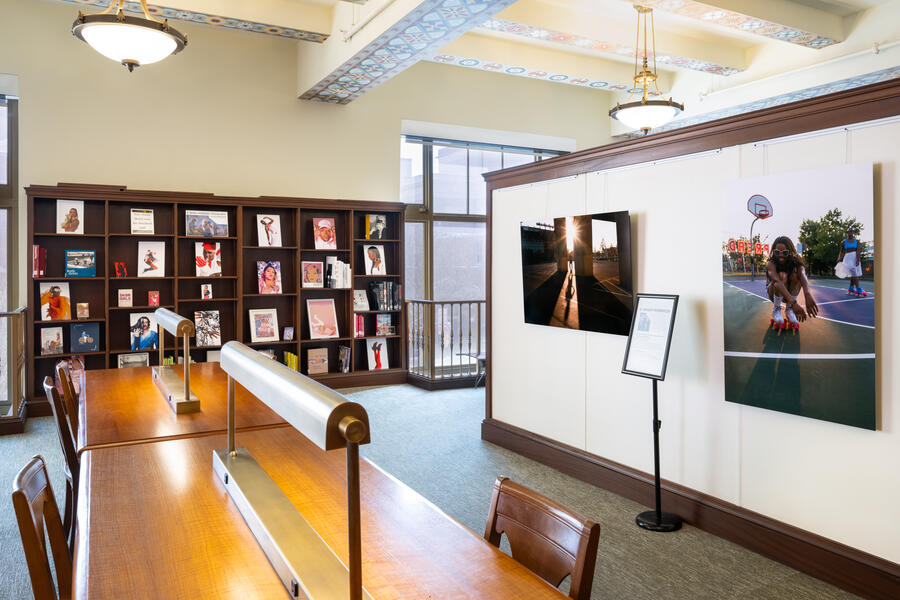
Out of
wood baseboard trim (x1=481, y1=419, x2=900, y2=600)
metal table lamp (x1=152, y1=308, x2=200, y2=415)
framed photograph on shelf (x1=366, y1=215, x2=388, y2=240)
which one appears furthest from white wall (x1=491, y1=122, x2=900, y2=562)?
framed photograph on shelf (x1=366, y1=215, x2=388, y2=240)

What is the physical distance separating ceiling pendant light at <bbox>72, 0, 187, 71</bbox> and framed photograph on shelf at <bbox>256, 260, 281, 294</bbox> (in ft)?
11.1

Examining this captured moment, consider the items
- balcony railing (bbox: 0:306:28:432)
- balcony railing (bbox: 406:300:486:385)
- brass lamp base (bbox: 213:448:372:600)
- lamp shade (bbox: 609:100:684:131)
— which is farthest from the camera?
balcony railing (bbox: 406:300:486:385)

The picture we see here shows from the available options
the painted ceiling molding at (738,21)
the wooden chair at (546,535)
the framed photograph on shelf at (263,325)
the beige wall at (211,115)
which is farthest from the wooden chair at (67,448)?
the painted ceiling molding at (738,21)

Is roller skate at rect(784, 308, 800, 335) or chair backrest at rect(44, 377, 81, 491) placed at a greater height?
roller skate at rect(784, 308, 800, 335)

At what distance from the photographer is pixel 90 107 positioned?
21.2 feet

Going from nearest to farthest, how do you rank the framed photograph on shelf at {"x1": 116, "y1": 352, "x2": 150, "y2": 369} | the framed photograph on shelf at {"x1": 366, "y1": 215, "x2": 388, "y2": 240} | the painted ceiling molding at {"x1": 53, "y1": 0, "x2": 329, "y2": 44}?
the painted ceiling molding at {"x1": 53, "y1": 0, "x2": 329, "y2": 44} < the framed photograph on shelf at {"x1": 116, "y1": 352, "x2": 150, "y2": 369} < the framed photograph on shelf at {"x1": 366, "y1": 215, "x2": 388, "y2": 240}

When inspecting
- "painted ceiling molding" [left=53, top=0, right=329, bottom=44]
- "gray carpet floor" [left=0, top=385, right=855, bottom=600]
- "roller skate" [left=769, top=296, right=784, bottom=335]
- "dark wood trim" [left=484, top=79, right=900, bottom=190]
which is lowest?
"gray carpet floor" [left=0, top=385, right=855, bottom=600]

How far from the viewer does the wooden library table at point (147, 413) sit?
8.00 ft

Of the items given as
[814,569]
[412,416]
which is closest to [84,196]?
[412,416]

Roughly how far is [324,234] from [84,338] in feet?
8.62

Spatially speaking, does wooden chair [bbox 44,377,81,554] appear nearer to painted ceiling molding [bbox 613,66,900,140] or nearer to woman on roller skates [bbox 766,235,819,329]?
woman on roller skates [bbox 766,235,819,329]

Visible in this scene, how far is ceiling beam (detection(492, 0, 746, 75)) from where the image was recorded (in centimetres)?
618

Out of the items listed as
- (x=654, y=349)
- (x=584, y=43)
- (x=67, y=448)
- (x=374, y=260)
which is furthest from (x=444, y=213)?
(x=67, y=448)

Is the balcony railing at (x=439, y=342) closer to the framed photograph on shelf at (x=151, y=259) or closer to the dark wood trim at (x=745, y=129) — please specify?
the framed photograph on shelf at (x=151, y=259)
